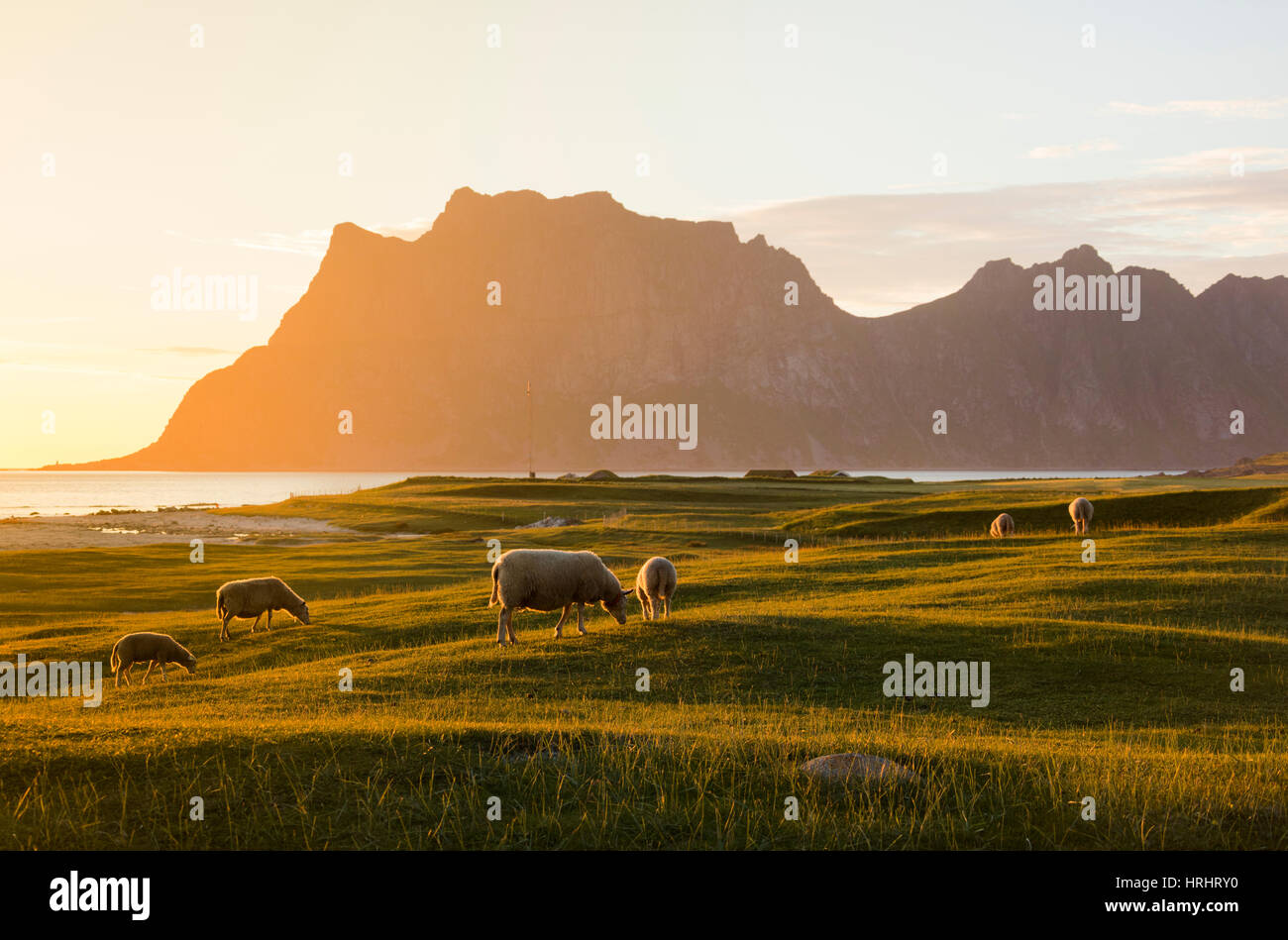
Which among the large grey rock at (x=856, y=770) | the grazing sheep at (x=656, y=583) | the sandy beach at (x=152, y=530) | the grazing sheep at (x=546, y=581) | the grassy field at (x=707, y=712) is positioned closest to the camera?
the grassy field at (x=707, y=712)

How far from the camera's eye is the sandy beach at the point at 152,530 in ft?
271

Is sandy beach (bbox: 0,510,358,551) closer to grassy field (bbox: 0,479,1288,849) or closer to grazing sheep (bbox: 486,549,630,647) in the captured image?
grassy field (bbox: 0,479,1288,849)

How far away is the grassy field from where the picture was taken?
973 centimetres

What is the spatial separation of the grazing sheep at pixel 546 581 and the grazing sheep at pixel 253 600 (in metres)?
11.1

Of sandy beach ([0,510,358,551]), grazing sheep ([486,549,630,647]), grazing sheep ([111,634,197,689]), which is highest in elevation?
grazing sheep ([486,549,630,647])

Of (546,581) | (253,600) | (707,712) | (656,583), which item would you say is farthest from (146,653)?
(707,712)

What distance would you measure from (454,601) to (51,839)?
26433 mm

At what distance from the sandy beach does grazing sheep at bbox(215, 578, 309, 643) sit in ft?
157

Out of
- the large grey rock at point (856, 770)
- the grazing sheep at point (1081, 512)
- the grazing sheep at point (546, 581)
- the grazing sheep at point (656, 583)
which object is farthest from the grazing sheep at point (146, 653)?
the grazing sheep at point (1081, 512)

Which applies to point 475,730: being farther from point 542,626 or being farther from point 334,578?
point 334,578

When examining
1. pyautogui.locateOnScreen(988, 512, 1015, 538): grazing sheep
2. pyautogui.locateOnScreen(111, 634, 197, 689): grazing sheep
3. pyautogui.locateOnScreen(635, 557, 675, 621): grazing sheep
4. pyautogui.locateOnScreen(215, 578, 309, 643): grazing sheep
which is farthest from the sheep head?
pyautogui.locateOnScreen(988, 512, 1015, 538): grazing sheep

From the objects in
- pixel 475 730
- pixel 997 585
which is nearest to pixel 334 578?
pixel 997 585

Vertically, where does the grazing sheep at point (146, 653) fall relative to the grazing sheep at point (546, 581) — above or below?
below

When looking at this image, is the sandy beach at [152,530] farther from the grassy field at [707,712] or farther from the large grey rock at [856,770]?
the large grey rock at [856,770]
